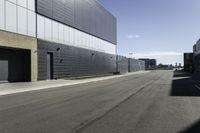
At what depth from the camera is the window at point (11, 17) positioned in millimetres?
29797

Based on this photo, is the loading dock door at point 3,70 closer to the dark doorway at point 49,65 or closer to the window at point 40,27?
the window at point 40,27

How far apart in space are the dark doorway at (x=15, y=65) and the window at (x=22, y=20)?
222 centimetres

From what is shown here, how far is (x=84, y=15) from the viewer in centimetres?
5503

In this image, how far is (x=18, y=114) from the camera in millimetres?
10539

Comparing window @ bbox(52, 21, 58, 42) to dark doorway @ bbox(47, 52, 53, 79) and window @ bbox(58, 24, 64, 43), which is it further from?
dark doorway @ bbox(47, 52, 53, 79)

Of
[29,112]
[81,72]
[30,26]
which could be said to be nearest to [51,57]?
[30,26]

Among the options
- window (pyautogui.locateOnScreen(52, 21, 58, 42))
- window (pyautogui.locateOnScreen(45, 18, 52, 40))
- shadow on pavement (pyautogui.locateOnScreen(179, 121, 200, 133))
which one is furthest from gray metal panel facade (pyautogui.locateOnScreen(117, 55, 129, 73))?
shadow on pavement (pyautogui.locateOnScreen(179, 121, 200, 133))

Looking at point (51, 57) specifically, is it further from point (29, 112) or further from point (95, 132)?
point (95, 132)

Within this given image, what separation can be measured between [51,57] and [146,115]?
101ft

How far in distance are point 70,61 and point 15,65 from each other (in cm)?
1469

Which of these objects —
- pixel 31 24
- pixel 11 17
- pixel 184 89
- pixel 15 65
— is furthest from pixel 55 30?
pixel 184 89

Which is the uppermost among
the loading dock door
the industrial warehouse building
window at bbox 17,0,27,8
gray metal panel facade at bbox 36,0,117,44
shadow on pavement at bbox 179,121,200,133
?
gray metal panel facade at bbox 36,0,117,44

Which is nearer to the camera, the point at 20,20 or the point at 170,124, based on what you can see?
the point at 170,124

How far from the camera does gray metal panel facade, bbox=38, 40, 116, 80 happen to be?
3681cm
